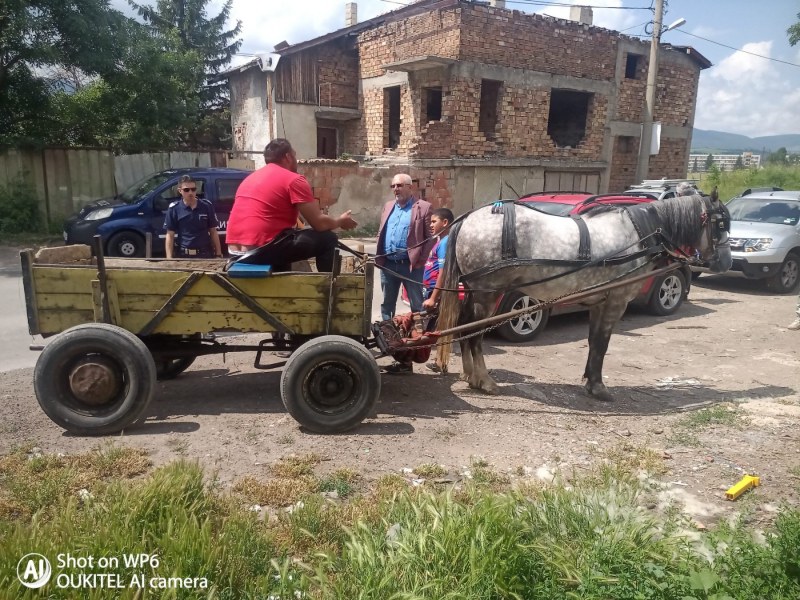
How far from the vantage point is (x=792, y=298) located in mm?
11477

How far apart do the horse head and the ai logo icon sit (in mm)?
5881

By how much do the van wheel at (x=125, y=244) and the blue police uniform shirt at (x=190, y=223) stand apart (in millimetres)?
5134

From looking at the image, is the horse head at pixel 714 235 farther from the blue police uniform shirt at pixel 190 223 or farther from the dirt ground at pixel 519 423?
the blue police uniform shirt at pixel 190 223

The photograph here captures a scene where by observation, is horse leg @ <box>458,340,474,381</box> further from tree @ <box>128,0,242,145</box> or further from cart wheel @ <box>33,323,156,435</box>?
tree @ <box>128,0,242,145</box>

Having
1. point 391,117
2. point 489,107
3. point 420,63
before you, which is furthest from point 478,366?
point 391,117

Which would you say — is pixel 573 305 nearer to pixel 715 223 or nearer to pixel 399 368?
pixel 715 223

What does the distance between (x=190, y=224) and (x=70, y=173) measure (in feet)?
35.0

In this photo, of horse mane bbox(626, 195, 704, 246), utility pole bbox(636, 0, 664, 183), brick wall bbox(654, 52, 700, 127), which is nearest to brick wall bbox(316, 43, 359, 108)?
utility pole bbox(636, 0, 664, 183)

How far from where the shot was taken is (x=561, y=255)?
5496 millimetres

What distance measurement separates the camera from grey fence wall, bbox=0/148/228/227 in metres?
14.7

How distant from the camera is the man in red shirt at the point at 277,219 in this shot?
4.52 meters

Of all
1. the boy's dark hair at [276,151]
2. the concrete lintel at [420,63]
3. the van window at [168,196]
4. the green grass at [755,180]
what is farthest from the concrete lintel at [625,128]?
the boy's dark hair at [276,151]

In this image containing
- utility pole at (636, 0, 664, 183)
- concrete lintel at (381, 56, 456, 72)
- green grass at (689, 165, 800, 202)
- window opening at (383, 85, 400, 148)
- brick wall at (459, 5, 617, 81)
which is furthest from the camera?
green grass at (689, 165, 800, 202)

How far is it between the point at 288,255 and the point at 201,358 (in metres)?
2.40
